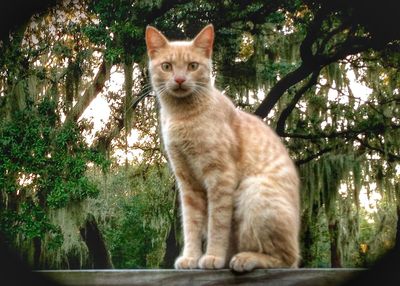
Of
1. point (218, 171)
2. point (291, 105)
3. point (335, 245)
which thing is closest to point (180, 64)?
point (218, 171)

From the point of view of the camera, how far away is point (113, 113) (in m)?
8.61

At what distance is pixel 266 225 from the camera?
2.25 m

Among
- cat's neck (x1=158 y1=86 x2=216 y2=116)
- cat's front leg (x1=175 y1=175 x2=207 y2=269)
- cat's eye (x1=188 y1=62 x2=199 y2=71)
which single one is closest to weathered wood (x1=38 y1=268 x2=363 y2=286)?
cat's front leg (x1=175 y1=175 x2=207 y2=269)

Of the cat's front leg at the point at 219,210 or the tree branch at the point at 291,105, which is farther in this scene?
the tree branch at the point at 291,105

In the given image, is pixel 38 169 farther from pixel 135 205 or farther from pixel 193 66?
pixel 193 66

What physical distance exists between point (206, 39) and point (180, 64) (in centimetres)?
18

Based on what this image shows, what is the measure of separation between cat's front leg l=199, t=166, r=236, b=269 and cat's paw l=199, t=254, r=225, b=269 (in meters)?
0.02

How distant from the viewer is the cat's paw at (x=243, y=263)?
2.05 meters

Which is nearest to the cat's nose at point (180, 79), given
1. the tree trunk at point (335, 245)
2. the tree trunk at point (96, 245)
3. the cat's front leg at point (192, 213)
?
the cat's front leg at point (192, 213)

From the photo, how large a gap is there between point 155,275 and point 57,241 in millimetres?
4848

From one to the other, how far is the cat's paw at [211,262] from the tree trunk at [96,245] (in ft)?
21.5

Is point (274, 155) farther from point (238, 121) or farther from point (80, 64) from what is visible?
point (80, 64)

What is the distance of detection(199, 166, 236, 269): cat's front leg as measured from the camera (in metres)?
2.33

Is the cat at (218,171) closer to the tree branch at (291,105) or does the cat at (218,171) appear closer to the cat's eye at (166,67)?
the cat's eye at (166,67)
